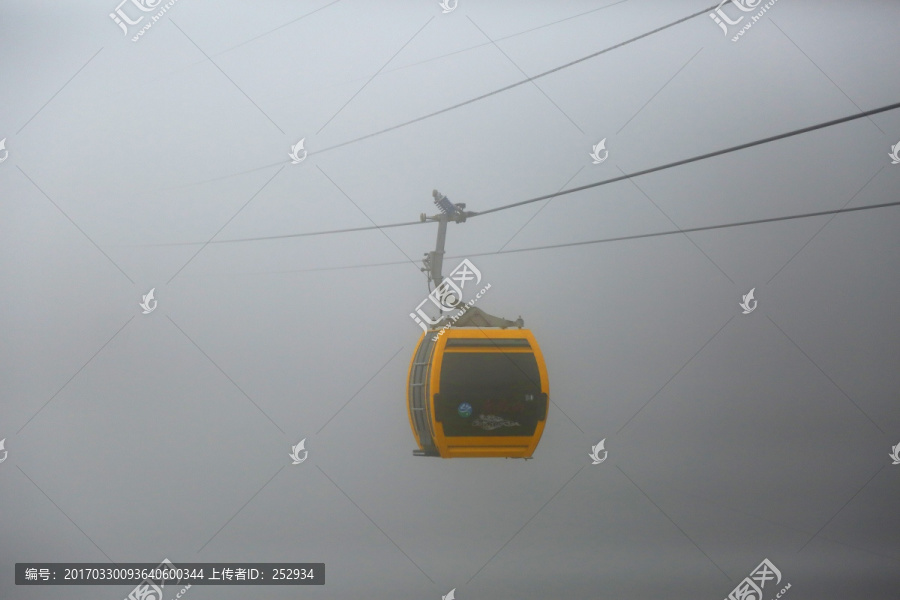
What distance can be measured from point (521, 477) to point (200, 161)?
2.90m

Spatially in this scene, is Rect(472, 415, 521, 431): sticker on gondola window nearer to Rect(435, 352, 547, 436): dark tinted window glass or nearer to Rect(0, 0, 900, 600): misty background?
Rect(435, 352, 547, 436): dark tinted window glass

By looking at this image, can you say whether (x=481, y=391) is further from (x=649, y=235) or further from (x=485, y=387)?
(x=649, y=235)

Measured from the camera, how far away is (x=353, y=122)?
16.1ft

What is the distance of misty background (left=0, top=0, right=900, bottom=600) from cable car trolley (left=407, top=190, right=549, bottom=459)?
2.93 feet

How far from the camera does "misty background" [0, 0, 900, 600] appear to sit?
4.73m

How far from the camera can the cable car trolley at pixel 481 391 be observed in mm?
3816

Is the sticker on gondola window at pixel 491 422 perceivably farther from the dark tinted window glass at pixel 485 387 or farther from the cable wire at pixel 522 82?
the cable wire at pixel 522 82

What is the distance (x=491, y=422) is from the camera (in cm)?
387

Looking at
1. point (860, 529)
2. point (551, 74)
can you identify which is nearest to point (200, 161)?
point (551, 74)

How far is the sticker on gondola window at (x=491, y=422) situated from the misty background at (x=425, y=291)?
40.5 inches

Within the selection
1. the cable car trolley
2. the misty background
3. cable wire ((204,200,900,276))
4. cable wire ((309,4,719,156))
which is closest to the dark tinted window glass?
the cable car trolley

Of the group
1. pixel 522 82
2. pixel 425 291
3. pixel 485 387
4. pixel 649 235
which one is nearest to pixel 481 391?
pixel 485 387

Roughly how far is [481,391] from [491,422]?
182 mm

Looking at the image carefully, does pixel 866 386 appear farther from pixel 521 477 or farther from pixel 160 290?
pixel 160 290
